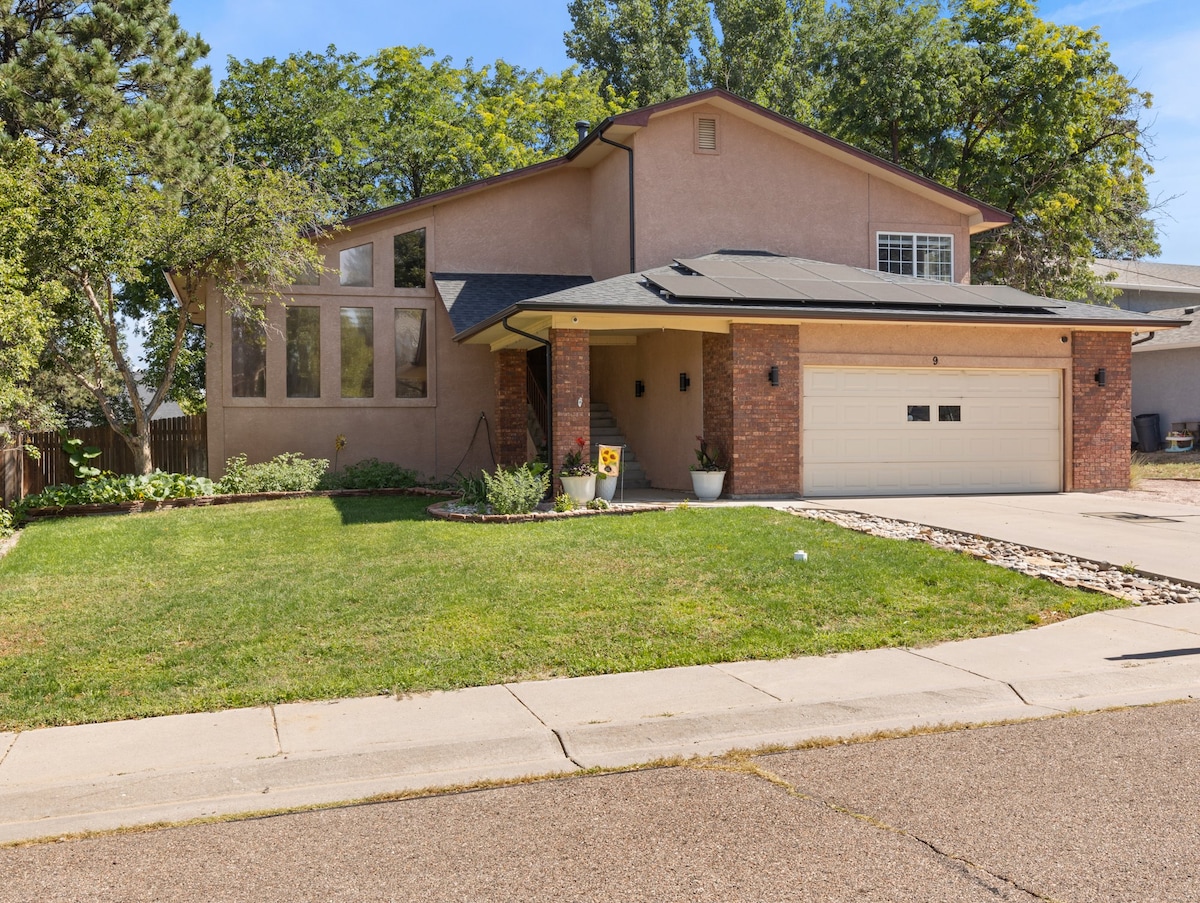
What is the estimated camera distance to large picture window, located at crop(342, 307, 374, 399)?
20453mm

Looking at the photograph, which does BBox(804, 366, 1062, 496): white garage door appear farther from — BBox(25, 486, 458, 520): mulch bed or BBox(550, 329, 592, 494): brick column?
BBox(25, 486, 458, 520): mulch bed

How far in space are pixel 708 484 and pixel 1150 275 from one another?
97.3ft

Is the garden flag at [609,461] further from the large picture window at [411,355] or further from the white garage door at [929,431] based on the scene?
the large picture window at [411,355]

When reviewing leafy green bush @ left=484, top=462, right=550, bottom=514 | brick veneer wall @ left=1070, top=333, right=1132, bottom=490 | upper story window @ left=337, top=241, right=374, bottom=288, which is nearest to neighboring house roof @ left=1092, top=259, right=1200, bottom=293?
brick veneer wall @ left=1070, top=333, right=1132, bottom=490

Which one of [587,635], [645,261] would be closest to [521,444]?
[645,261]

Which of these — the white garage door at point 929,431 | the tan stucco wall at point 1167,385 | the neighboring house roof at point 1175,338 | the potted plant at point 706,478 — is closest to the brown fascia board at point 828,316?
the white garage door at point 929,431

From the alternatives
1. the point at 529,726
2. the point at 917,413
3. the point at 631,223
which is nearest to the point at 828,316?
the point at 917,413

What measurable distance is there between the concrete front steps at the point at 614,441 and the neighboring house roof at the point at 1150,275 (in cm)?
2010

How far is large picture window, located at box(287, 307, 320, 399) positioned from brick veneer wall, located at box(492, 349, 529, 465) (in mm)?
3606

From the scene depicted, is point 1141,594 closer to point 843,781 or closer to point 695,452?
point 843,781

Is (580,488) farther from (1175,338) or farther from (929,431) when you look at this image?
(1175,338)

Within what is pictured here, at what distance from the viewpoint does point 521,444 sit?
20.3m

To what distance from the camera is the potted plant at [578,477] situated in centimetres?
1445

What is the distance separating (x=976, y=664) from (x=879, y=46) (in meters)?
25.3
